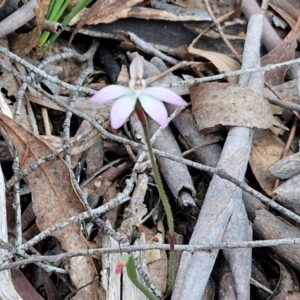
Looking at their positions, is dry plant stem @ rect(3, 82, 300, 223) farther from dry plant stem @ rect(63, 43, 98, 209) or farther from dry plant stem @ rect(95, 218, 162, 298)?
dry plant stem @ rect(95, 218, 162, 298)

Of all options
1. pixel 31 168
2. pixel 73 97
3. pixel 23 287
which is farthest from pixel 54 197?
pixel 73 97

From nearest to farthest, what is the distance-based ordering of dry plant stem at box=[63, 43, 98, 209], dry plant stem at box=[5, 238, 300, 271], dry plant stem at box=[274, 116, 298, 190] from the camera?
1. dry plant stem at box=[5, 238, 300, 271]
2. dry plant stem at box=[63, 43, 98, 209]
3. dry plant stem at box=[274, 116, 298, 190]

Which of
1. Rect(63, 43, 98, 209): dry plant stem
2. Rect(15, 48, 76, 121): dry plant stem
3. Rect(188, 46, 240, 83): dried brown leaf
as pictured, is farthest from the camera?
Rect(188, 46, 240, 83): dried brown leaf

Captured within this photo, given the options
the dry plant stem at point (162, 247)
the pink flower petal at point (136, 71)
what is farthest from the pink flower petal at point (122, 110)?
the dry plant stem at point (162, 247)

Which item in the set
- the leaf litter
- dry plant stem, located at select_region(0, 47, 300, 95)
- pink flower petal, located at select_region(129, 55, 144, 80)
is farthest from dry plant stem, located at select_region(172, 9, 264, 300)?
pink flower petal, located at select_region(129, 55, 144, 80)

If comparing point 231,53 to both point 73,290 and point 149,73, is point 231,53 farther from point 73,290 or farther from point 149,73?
point 73,290

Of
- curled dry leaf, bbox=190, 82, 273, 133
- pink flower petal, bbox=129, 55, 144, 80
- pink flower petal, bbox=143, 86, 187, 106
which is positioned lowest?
pink flower petal, bbox=143, 86, 187, 106
